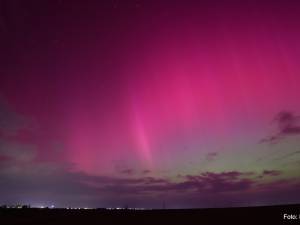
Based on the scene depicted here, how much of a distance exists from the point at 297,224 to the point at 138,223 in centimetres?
2844

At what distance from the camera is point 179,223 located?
3024 inches

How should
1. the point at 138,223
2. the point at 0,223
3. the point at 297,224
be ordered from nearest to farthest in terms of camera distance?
the point at 297,224 → the point at 0,223 → the point at 138,223

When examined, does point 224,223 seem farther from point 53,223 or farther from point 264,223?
point 53,223

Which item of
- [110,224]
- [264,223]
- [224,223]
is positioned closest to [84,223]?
[110,224]

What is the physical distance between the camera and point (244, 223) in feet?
252

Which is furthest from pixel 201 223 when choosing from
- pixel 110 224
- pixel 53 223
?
pixel 53 223

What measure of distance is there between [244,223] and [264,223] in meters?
4.42

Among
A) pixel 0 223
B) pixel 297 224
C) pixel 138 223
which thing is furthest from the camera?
pixel 138 223

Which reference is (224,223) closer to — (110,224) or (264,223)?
(264,223)

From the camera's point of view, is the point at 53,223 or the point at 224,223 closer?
the point at 53,223

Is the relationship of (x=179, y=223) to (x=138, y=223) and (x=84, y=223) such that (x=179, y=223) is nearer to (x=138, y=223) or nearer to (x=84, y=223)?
(x=138, y=223)

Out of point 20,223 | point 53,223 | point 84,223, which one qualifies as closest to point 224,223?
point 84,223

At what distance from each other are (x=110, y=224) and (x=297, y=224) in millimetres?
32375

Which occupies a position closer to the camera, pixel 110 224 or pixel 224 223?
pixel 110 224
